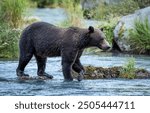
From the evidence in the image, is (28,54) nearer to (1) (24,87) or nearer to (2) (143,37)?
(1) (24,87)

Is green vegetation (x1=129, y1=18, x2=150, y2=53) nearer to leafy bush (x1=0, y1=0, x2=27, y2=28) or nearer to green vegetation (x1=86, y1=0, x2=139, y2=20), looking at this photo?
leafy bush (x1=0, y1=0, x2=27, y2=28)

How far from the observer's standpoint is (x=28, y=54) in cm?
1620

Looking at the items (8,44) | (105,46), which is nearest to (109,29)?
(8,44)

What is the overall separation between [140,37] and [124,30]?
3.69ft

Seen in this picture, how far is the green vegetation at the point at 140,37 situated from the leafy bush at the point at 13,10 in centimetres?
457

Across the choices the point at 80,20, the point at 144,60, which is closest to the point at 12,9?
the point at 80,20

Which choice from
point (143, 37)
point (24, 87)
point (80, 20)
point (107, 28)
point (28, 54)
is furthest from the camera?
point (80, 20)

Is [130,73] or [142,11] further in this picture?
[142,11]

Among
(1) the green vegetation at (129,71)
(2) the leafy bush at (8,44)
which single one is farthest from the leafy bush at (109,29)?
(1) the green vegetation at (129,71)

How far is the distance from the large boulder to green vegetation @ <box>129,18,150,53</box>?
0.93ft

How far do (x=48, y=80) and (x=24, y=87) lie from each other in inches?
48.4

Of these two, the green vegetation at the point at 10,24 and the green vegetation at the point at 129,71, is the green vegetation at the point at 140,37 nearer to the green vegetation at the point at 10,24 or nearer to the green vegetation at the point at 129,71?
the green vegetation at the point at 10,24

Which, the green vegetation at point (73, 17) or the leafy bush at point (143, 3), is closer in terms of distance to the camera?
the green vegetation at point (73, 17)

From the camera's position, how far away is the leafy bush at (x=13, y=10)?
24.2 metres
